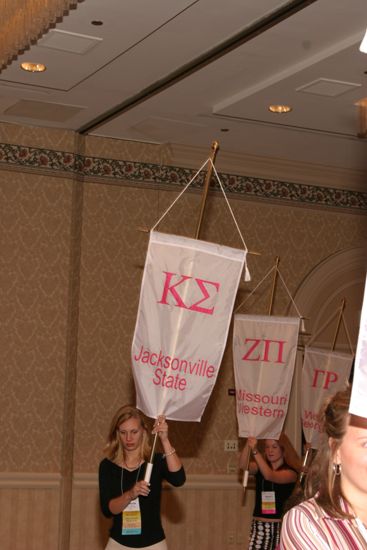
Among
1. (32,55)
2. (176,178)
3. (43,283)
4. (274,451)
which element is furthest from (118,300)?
(32,55)

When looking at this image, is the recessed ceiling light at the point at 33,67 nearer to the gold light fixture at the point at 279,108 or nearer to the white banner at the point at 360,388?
the gold light fixture at the point at 279,108

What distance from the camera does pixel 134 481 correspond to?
19.3ft

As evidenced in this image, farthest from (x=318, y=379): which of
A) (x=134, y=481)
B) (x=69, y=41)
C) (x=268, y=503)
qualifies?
(x=69, y=41)

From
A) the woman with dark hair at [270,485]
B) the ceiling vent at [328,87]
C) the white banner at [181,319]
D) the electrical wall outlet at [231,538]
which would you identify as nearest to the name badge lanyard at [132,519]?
the white banner at [181,319]

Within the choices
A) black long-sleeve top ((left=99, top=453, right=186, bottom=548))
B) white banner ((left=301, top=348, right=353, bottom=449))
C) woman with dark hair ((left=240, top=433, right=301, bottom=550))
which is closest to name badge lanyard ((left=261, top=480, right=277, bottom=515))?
woman with dark hair ((left=240, top=433, right=301, bottom=550))

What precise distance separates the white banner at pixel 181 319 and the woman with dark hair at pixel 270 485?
173cm

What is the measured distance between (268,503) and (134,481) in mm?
1636

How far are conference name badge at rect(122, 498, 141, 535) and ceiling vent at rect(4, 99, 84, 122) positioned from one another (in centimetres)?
341

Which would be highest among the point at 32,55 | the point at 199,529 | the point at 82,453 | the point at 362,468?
the point at 32,55

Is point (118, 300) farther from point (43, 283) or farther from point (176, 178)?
point (176, 178)

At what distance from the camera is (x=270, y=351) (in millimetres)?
7797

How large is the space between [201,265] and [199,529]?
13.1 feet

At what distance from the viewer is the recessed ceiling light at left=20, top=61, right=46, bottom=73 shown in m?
6.72

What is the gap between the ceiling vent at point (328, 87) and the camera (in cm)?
658
